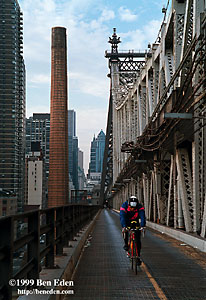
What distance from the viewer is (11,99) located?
112 metres

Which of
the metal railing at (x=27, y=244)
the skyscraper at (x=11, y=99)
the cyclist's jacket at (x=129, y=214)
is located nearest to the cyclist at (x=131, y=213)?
the cyclist's jacket at (x=129, y=214)

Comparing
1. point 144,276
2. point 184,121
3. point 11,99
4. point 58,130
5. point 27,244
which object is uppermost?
point 11,99

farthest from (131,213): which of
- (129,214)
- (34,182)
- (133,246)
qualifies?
(34,182)

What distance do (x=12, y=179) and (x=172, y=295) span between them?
97901 mm

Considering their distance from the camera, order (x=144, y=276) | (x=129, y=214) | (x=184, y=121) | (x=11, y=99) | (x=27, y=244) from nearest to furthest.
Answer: (x=27, y=244) → (x=144, y=276) → (x=129, y=214) → (x=184, y=121) → (x=11, y=99)

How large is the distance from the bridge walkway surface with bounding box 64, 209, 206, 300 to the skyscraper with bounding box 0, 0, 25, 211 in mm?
90735

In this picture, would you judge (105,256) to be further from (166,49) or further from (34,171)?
(34,171)

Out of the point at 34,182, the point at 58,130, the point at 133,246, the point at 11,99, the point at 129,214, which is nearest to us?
the point at 133,246

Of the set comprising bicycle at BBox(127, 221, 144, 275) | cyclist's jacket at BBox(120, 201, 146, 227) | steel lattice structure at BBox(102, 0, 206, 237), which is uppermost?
steel lattice structure at BBox(102, 0, 206, 237)

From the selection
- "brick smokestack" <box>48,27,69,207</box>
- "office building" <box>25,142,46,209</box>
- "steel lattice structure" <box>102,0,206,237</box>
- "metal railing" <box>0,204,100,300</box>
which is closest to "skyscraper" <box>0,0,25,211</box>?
"brick smokestack" <box>48,27,69,207</box>

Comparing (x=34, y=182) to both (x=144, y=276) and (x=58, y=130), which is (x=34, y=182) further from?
(x=144, y=276)

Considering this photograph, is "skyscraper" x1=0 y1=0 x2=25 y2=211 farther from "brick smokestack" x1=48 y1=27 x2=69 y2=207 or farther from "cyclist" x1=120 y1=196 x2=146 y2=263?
"cyclist" x1=120 y1=196 x2=146 y2=263

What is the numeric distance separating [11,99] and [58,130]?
23671 mm

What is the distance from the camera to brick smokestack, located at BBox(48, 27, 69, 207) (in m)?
93.0
